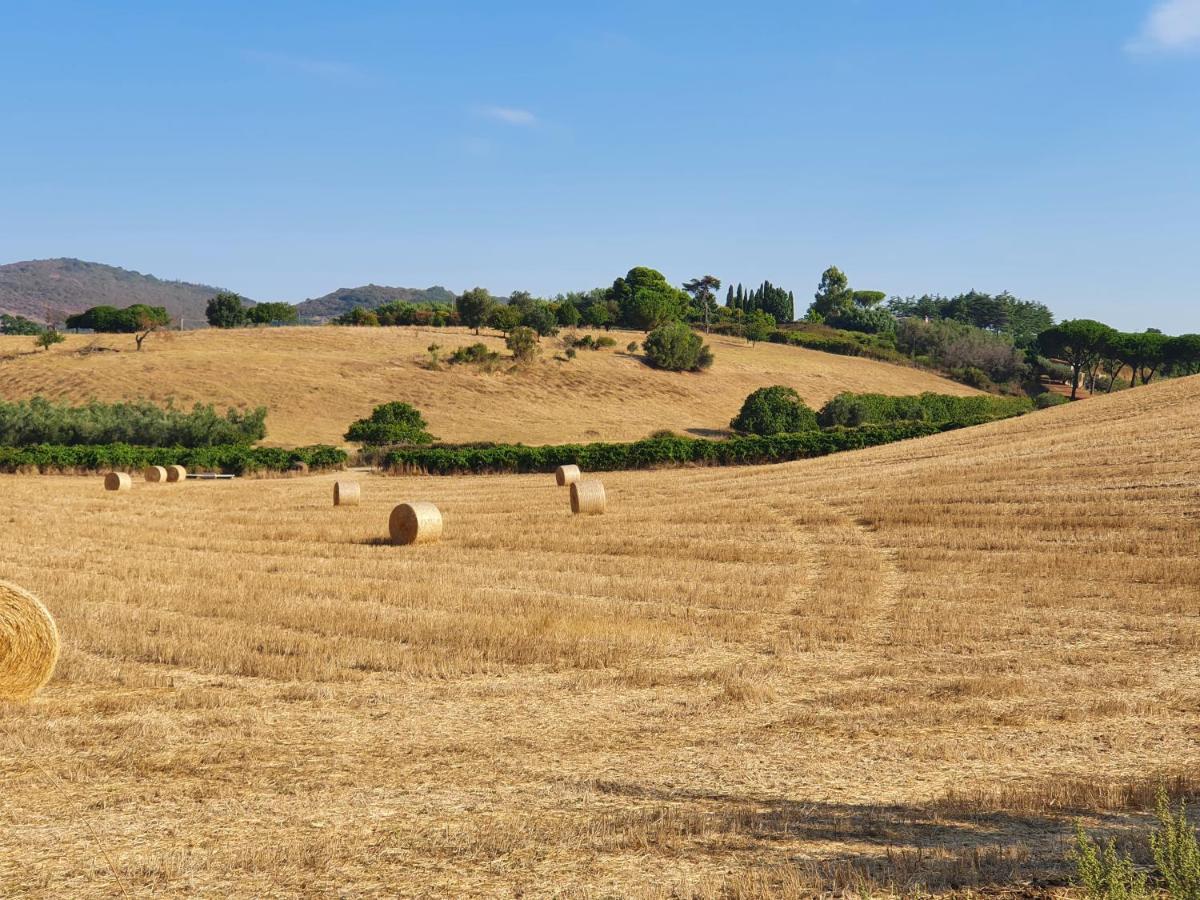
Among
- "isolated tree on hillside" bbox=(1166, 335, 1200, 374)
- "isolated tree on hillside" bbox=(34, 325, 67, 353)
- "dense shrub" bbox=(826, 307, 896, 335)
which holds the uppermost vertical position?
"dense shrub" bbox=(826, 307, 896, 335)

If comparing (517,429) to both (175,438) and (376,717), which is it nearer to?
(175,438)

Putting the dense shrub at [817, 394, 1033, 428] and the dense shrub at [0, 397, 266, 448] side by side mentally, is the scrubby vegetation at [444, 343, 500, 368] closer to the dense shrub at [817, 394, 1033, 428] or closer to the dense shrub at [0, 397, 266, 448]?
the dense shrub at [817, 394, 1033, 428]

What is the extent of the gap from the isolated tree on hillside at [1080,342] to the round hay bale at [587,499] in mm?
76549

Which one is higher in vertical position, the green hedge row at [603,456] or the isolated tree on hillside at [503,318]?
the isolated tree on hillside at [503,318]

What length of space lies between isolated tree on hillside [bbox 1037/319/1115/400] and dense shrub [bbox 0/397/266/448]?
7103 cm

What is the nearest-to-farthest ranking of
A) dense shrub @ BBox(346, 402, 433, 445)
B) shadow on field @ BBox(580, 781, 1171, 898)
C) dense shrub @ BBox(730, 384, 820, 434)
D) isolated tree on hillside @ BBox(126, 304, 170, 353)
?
shadow on field @ BBox(580, 781, 1171, 898), dense shrub @ BBox(346, 402, 433, 445), dense shrub @ BBox(730, 384, 820, 434), isolated tree on hillside @ BBox(126, 304, 170, 353)

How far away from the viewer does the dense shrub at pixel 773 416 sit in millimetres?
70375

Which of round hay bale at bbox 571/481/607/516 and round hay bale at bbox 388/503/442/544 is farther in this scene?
round hay bale at bbox 571/481/607/516

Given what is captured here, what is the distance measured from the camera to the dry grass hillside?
6962 centimetres

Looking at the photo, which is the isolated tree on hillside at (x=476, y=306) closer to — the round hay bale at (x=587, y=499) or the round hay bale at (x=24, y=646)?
the round hay bale at (x=587, y=499)

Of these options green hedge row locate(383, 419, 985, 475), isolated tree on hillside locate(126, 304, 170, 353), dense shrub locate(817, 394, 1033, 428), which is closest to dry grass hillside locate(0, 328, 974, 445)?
isolated tree on hillside locate(126, 304, 170, 353)

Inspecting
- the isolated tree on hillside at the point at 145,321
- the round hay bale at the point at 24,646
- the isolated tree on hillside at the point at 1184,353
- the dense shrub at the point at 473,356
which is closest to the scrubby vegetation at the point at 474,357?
the dense shrub at the point at 473,356

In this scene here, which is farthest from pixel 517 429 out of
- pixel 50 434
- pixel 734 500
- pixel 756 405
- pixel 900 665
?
pixel 900 665

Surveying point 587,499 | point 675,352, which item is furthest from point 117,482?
point 675,352
